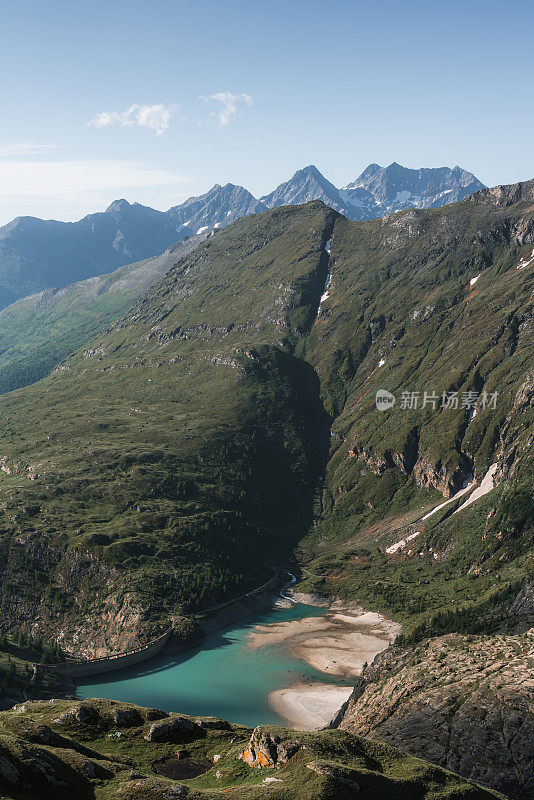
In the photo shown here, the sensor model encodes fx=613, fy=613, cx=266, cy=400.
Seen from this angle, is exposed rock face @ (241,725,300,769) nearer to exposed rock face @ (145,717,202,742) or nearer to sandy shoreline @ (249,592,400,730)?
exposed rock face @ (145,717,202,742)

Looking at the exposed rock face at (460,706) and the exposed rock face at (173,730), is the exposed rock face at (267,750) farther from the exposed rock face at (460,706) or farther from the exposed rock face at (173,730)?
the exposed rock face at (460,706)

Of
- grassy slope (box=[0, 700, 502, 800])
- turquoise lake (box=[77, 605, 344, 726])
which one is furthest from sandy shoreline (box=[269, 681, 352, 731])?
grassy slope (box=[0, 700, 502, 800])

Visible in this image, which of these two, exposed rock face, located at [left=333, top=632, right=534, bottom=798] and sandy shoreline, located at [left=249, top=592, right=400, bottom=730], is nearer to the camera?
exposed rock face, located at [left=333, top=632, right=534, bottom=798]

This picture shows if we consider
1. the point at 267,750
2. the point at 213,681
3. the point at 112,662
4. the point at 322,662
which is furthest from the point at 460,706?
the point at 112,662

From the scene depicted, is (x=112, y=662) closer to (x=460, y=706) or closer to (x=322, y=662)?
(x=322, y=662)

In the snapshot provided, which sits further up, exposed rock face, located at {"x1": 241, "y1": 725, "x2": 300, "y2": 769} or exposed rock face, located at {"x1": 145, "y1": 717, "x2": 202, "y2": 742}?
exposed rock face, located at {"x1": 241, "y1": 725, "x2": 300, "y2": 769}
